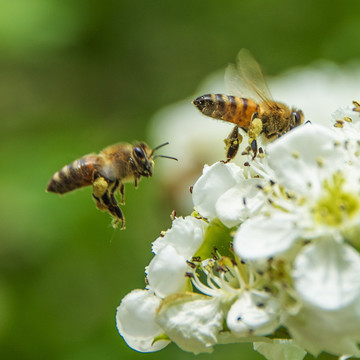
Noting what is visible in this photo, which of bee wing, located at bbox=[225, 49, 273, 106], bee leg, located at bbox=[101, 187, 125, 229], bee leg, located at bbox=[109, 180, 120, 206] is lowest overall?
bee leg, located at bbox=[101, 187, 125, 229]

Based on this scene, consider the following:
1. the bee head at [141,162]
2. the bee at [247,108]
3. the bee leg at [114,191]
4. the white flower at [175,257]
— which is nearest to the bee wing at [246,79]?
the bee at [247,108]

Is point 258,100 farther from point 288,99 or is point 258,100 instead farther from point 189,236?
point 288,99

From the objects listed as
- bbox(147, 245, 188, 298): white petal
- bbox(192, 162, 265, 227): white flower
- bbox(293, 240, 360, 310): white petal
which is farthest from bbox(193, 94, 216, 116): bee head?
bbox(293, 240, 360, 310): white petal

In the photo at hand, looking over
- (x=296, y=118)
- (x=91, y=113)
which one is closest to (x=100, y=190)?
(x=296, y=118)

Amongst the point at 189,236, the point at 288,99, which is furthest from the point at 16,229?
the point at 189,236

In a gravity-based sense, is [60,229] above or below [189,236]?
above

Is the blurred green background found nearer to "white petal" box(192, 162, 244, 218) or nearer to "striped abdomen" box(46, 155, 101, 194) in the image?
"striped abdomen" box(46, 155, 101, 194)

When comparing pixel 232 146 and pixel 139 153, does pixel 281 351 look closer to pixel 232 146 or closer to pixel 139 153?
pixel 232 146
